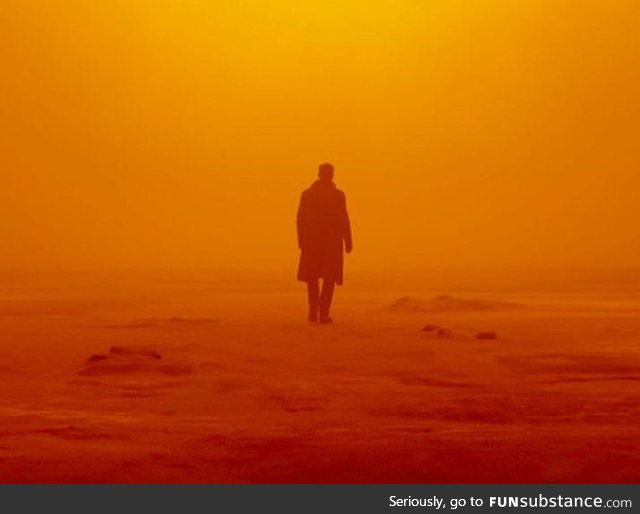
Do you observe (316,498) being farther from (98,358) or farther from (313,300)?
(313,300)

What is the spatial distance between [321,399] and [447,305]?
37.5ft

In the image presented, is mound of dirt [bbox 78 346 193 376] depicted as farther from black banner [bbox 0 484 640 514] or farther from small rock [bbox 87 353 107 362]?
black banner [bbox 0 484 640 514]

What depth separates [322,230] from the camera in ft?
52.5

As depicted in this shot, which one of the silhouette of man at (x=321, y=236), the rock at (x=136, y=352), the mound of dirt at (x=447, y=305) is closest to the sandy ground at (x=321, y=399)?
the rock at (x=136, y=352)

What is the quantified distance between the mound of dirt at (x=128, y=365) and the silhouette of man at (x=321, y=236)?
5256mm

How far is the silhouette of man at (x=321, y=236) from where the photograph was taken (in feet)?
52.0

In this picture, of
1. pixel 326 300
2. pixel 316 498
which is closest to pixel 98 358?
pixel 326 300

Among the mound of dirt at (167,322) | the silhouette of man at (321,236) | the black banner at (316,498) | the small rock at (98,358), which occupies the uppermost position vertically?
the silhouette of man at (321,236)

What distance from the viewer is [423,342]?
12.7 meters

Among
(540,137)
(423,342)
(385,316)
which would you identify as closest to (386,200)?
(540,137)

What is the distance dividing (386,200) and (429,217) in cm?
240

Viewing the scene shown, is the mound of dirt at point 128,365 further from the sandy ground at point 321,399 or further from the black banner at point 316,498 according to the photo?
the black banner at point 316,498

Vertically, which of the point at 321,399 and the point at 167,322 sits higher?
A: the point at 167,322

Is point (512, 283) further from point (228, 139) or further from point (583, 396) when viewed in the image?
point (228, 139)
